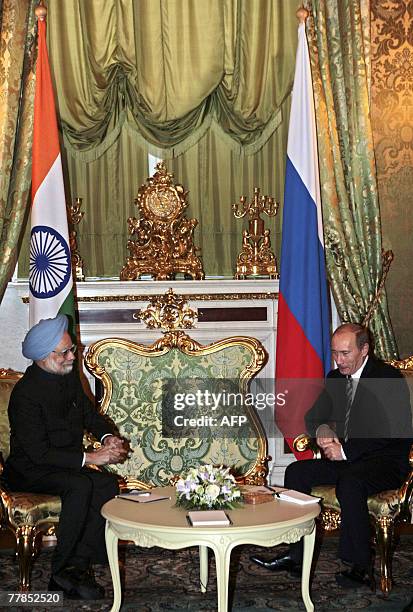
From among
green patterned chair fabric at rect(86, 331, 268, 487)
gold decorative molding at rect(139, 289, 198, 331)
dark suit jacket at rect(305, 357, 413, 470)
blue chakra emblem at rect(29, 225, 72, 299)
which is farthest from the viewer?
gold decorative molding at rect(139, 289, 198, 331)

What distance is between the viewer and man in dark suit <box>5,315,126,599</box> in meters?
4.11

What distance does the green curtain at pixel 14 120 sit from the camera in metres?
5.54

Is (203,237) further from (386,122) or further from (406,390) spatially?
(406,390)

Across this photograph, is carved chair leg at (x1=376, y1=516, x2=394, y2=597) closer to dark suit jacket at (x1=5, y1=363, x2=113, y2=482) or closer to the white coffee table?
the white coffee table

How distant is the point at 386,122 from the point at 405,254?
910mm

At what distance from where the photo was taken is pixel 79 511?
4.13 meters

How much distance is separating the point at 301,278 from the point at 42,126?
1.84 m

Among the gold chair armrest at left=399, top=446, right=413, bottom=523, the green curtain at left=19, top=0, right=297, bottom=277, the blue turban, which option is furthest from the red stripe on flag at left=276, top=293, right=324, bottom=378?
the blue turban

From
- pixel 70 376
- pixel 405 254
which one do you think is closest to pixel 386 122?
pixel 405 254

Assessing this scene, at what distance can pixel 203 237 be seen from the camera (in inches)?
236

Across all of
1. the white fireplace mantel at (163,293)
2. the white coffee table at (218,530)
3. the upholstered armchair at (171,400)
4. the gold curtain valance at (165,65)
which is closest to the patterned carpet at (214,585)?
the white coffee table at (218,530)

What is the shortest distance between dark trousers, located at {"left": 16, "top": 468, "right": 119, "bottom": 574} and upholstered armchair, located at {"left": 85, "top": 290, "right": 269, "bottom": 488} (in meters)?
0.77

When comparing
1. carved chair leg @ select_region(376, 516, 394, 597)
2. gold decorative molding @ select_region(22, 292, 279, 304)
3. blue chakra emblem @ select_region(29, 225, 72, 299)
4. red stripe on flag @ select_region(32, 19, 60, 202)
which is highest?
red stripe on flag @ select_region(32, 19, 60, 202)

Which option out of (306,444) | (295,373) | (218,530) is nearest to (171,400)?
(295,373)
